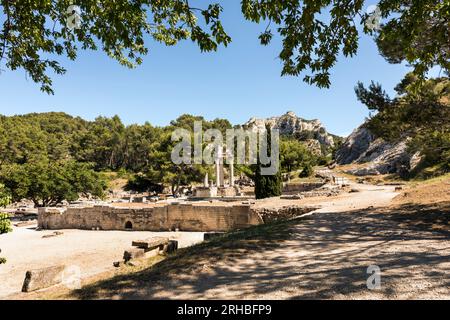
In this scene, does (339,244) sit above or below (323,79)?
below

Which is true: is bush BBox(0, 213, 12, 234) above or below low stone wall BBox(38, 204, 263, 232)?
above

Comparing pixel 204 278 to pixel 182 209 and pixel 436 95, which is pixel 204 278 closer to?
pixel 436 95

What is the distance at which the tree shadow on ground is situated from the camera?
409cm

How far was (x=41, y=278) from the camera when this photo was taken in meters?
6.93

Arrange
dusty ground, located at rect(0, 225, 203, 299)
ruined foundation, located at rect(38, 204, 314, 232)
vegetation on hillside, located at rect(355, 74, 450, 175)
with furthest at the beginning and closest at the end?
ruined foundation, located at rect(38, 204, 314, 232), dusty ground, located at rect(0, 225, 203, 299), vegetation on hillside, located at rect(355, 74, 450, 175)

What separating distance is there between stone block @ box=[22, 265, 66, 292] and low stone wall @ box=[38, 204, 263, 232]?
455 inches

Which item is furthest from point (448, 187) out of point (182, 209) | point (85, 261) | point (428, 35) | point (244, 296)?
point (85, 261)

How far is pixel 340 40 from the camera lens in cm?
640

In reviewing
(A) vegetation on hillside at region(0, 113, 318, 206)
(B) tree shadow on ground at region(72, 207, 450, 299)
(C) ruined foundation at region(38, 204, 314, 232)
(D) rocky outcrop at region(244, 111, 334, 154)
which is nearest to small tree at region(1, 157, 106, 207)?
(A) vegetation on hillside at region(0, 113, 318, 206)

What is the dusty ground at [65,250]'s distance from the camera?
12.3m

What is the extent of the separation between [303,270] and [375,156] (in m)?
49.4

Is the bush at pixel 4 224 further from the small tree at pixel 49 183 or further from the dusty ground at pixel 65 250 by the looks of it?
the small tree at pixel 49 183

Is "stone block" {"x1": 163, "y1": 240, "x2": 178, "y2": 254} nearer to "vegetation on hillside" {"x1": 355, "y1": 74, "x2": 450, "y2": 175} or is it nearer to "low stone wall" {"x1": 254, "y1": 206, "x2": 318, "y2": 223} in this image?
"low stone wall" {"x1": 254, "y1": 206, "x2": 318, "y2": 223}

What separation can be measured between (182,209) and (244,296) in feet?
58.5
